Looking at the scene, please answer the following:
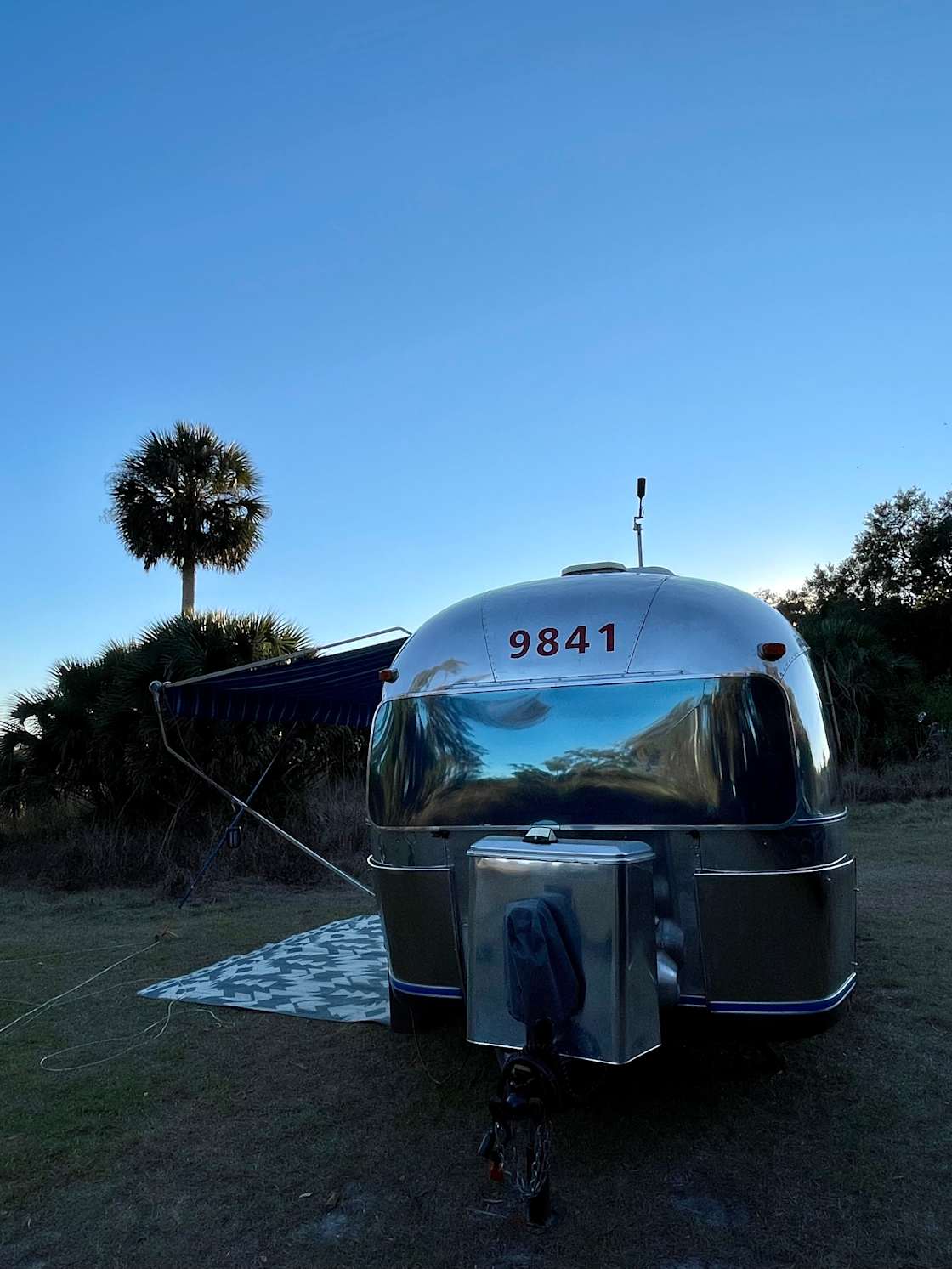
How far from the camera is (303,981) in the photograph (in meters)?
6.42

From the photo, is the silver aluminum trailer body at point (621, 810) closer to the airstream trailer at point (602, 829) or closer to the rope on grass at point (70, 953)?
the airstream trailer at point (602, 829)

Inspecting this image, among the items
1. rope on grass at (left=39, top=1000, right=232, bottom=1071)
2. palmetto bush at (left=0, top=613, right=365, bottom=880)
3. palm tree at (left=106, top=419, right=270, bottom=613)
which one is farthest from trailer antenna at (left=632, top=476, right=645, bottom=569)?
Result: palm tree at (left=106, top=419, right=270, bottom=613)

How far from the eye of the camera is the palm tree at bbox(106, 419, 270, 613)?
2239cm

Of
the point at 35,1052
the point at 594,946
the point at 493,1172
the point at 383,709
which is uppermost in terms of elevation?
the point at 383,709

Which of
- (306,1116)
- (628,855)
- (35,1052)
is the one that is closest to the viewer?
(628,855)

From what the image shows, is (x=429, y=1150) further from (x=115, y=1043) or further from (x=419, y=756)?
A: (x=115, y=1043)

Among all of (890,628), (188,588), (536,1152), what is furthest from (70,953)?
(890,628)

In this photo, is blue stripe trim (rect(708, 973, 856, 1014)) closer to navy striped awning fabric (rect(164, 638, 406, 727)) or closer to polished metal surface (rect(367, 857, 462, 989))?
polished metal surface (rect(367, 857, 462, 989))

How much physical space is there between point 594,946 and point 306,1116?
77.0 inches

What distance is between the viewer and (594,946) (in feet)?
10.1

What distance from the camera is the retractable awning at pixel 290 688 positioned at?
8320 millimetres

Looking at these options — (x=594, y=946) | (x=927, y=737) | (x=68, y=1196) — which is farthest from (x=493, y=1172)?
(x=927, y=737)

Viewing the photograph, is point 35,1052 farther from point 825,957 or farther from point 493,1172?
point 825,957

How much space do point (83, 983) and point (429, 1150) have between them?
12.6ft
